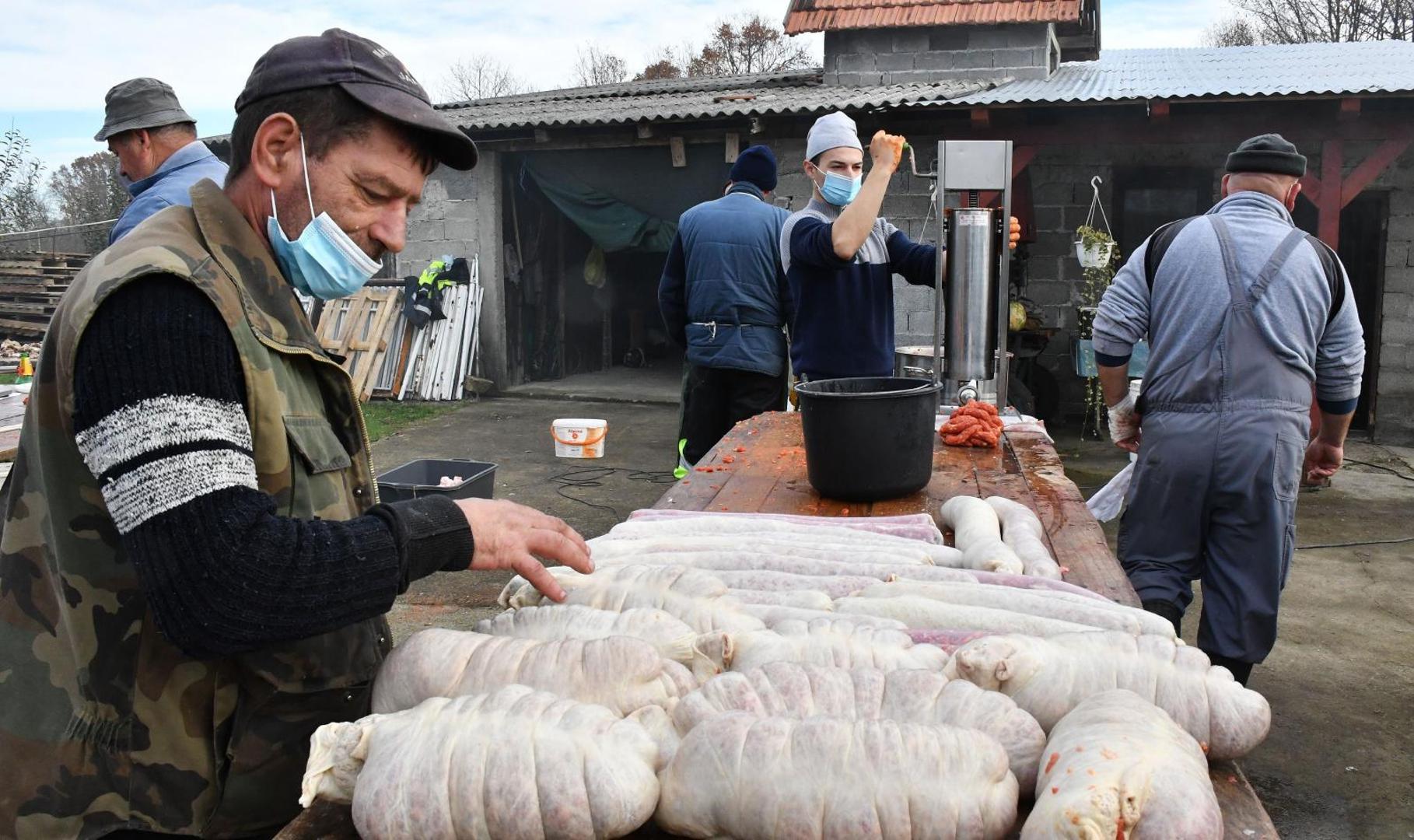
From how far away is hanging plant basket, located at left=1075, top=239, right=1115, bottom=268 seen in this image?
982 centimetres

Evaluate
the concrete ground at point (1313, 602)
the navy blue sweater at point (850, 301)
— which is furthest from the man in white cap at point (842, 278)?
the concrete ground at point (1313, 602)

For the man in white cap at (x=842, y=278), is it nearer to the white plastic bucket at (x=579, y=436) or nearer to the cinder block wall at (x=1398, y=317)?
the white plastic bucket at (x=579, y=436)

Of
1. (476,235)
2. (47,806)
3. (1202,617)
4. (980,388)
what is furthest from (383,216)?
(476,235)

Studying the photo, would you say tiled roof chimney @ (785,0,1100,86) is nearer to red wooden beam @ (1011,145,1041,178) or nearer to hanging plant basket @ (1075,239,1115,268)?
red wooden beam @ (1011,145,1041,178)

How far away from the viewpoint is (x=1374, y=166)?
912 centimetres

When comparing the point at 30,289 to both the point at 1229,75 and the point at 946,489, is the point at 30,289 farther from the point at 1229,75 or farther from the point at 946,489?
the point at 946,489

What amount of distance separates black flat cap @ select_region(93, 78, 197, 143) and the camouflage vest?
3.82m

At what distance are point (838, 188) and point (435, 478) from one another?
113 inches

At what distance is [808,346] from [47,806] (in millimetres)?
3685

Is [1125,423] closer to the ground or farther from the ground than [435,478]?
farther from the ground

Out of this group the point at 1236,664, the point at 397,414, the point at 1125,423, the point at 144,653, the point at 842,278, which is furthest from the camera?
the point at 397,414

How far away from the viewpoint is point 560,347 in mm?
14586

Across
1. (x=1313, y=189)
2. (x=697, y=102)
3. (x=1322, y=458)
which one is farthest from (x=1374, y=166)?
(x=697, y=102)

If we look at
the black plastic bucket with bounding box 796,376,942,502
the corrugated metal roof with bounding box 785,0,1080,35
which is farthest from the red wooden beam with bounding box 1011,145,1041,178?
the black plastic bucket with bounding box 796,376,942,502
